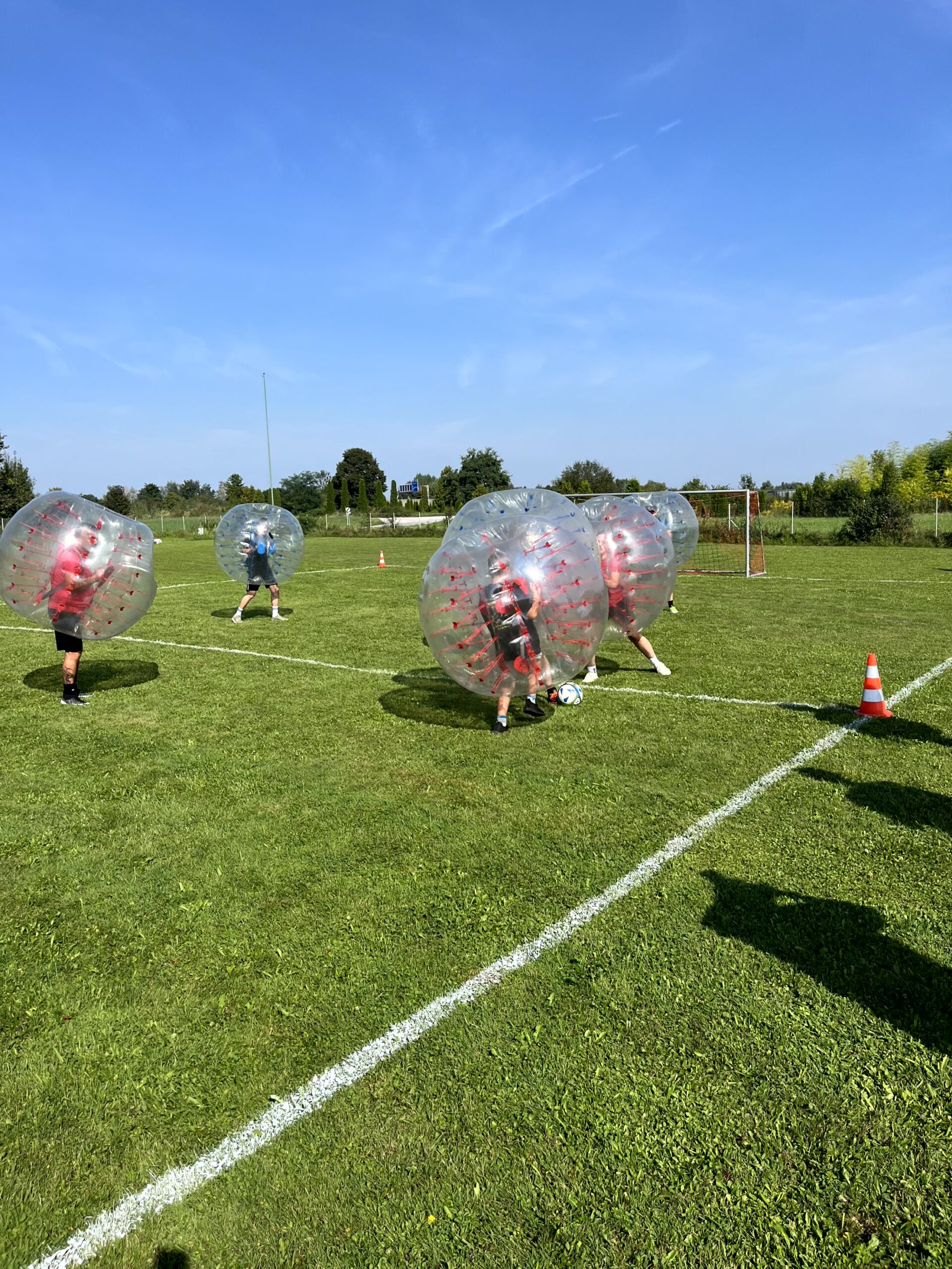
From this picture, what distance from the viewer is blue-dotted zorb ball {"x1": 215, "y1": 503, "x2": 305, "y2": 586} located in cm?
1503

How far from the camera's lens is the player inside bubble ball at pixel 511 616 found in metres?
6.71

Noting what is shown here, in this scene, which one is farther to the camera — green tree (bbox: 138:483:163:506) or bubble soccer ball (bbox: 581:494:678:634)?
green tree (bbox: 138:483:163:506)

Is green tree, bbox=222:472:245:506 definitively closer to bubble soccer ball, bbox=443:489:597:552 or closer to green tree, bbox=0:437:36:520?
green tree, bbox=0:437:36:520

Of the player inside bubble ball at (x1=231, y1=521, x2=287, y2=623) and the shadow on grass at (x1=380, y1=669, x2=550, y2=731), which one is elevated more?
the player inside bubble ball at (x1=231, y1=521, x2=287, y2=623)

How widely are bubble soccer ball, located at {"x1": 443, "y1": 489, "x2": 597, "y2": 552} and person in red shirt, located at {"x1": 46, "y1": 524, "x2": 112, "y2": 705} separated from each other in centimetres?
376

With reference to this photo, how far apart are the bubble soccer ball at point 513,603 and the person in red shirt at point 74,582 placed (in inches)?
149

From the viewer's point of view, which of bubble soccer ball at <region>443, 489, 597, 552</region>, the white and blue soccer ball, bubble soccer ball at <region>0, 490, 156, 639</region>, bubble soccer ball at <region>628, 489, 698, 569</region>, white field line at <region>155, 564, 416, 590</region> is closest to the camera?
bubble soccer ball at <region>443, 489, 597, 552</region>

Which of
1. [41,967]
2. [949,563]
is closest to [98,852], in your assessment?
[41,967]

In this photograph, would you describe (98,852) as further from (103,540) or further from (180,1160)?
(103,540)

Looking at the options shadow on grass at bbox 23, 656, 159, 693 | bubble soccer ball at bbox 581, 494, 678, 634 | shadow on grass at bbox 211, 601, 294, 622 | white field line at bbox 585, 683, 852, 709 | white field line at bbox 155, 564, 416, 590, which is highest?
bubble soccer ball at bbox 581, 494, 678, 634

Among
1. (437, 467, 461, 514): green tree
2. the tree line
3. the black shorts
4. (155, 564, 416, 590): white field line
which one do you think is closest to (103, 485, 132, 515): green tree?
the tree line

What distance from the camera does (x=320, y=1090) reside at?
3.24m

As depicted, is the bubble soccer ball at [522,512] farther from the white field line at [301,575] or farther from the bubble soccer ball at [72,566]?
the white field line at [301,575]

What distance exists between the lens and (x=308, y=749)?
301 inches
